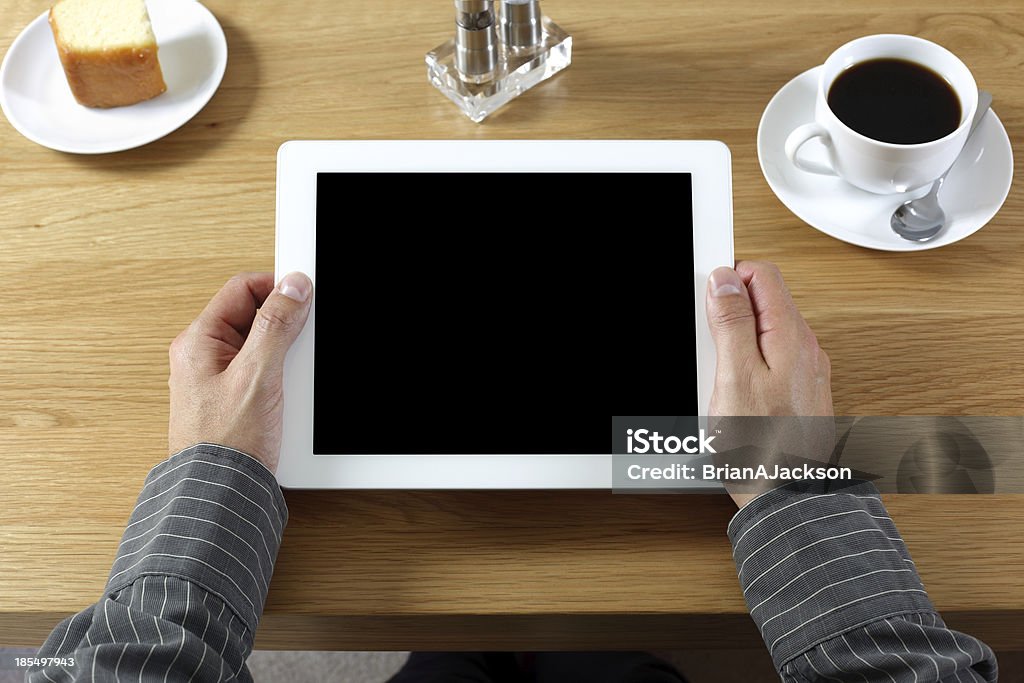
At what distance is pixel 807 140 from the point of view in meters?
0.84

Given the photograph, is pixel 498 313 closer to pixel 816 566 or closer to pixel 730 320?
pixel 730 320

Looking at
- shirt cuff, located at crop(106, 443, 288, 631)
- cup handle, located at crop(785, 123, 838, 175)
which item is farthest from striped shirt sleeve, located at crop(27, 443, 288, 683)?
cup handle, located at crop(785, 123, 838, 175)

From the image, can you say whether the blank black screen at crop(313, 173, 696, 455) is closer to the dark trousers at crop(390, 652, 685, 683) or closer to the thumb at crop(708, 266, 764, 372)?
the thumb at crop(708, 266, 764, 372)

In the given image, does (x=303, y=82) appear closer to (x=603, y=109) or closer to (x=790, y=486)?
(x=603, y=109)

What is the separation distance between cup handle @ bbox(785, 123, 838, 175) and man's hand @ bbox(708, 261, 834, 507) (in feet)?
0.39

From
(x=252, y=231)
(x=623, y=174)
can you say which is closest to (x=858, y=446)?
(x=623, y=174)

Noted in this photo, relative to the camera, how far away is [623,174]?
795 mm

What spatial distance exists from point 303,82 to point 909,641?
76 centimetres

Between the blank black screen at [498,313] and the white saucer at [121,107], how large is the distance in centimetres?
24

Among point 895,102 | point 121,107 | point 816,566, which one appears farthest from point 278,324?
point 895,102

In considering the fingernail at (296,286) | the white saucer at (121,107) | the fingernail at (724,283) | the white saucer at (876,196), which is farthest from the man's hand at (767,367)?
the white saucer at (121,107)

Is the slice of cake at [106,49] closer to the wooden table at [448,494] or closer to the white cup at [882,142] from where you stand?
the wooden table at [448,494]

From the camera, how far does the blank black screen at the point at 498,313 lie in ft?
2.49

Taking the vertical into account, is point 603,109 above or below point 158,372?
above
